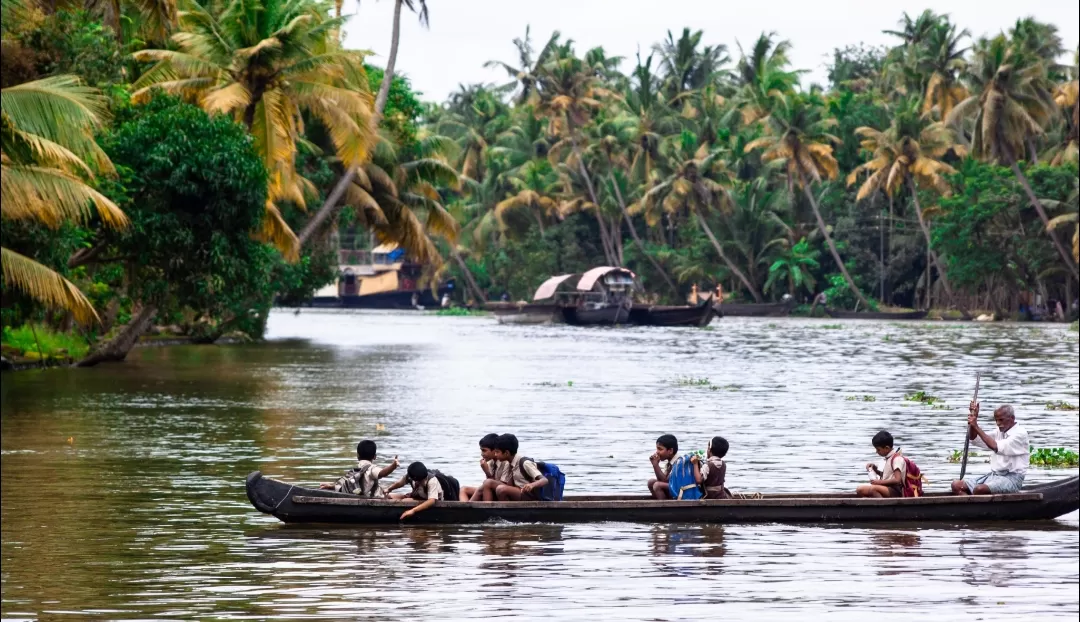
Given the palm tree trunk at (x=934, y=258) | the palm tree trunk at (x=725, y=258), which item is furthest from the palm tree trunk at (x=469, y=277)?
the palm tree trunk at (x=934, y=258)

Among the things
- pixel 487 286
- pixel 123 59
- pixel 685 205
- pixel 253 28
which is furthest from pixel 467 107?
pixel 123 59

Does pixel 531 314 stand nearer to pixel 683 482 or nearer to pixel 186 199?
pixel 186 199

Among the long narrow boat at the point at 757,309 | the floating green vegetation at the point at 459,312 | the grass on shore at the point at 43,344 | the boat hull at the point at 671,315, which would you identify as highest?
the long narrow boat at the point at 757,309

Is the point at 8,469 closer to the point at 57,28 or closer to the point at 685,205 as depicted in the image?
the point at 57,28

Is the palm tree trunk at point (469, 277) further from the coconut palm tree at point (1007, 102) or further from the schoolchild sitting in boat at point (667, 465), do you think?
the schoolchild sitting in boat at point (667, 465)

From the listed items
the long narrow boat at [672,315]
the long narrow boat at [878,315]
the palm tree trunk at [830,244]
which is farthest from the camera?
the palm tree trunk at [830,244]

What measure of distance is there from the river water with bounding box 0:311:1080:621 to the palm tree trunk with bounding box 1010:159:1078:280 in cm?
2683

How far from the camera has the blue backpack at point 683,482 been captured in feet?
50.1

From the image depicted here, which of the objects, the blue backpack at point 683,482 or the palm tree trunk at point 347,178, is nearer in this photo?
the blue backpack at point 683,482

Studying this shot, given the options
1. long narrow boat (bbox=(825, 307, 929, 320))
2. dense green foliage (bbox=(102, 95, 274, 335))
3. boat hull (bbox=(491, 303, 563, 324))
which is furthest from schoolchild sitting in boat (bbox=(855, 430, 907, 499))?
long narrow boat (bbox=(825, 307, 929, 320))

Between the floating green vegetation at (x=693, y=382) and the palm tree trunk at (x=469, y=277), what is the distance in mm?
60318

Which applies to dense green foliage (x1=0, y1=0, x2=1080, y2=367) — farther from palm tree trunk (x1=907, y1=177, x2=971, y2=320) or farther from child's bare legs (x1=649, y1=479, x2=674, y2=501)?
child's bare legs (x1=649, y1=479, x2=674, y2=501)

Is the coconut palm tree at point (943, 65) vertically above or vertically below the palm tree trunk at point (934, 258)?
above

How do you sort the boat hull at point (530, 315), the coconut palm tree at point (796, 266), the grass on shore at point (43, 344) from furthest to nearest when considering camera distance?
the coconut palm tree at point (796, 266), the boat hull at point (530, 315), the grass on shore at point (43, 344)
